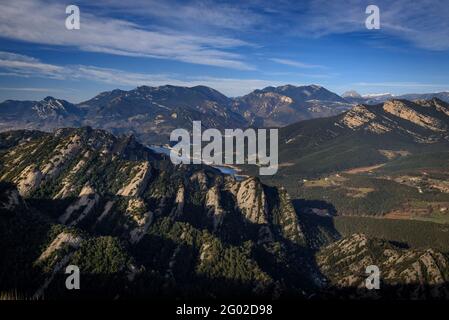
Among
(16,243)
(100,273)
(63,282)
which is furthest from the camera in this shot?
(16,243)
